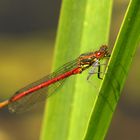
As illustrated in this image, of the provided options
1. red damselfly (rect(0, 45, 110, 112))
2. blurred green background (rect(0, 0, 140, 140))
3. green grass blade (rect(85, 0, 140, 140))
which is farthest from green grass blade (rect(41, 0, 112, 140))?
blurred green background (rect(0, 0, 140, 140))

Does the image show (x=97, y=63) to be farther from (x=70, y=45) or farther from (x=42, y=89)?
(x=70, y=45)

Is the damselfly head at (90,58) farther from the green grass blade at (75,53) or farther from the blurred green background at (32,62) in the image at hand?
the blurred green background at (32,62)

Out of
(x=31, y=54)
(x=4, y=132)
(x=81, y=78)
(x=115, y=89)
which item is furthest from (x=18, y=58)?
(x=115, y=89)

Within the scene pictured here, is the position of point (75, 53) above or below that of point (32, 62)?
above

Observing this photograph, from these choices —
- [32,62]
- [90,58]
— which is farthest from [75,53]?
[32,62]

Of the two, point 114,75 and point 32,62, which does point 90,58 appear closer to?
point 114,75

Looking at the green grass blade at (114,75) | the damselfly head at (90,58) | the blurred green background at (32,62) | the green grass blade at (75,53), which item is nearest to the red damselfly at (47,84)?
the damselfly head at (90,58)
